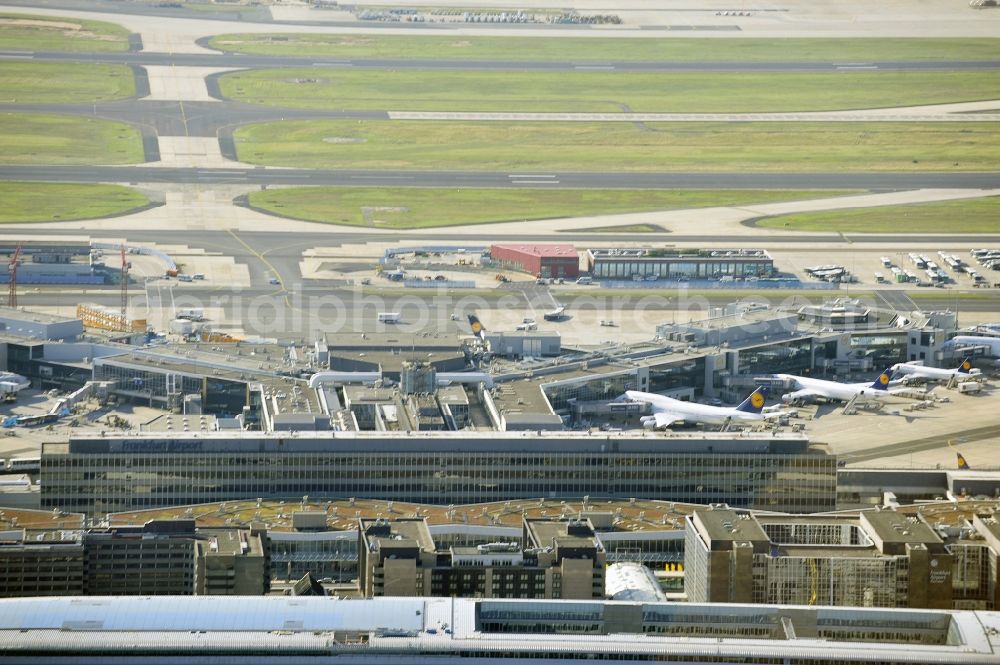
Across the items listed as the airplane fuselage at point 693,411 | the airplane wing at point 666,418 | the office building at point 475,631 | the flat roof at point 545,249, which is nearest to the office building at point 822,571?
the office building at point 475,631

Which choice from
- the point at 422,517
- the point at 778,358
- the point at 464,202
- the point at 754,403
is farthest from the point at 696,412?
the point at 464,202

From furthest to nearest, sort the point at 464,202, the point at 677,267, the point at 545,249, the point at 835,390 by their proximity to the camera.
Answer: the point at 464,202 → the point at 545,249 → the point at 677,267 → the point at 835,390

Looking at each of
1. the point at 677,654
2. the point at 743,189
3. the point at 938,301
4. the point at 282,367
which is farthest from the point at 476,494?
the point at 743,189

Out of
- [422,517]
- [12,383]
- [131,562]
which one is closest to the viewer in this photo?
[131,562]

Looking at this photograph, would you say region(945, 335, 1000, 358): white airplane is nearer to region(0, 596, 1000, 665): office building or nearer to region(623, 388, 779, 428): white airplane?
region(623, 388, 779, 428): white airplane

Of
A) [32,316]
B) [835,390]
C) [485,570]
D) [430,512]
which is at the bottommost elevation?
[485,570]

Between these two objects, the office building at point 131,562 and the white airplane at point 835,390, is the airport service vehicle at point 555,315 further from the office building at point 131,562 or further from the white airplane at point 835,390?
the office building at point 131,562

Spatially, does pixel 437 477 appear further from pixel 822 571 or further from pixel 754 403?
pixel 822 571
